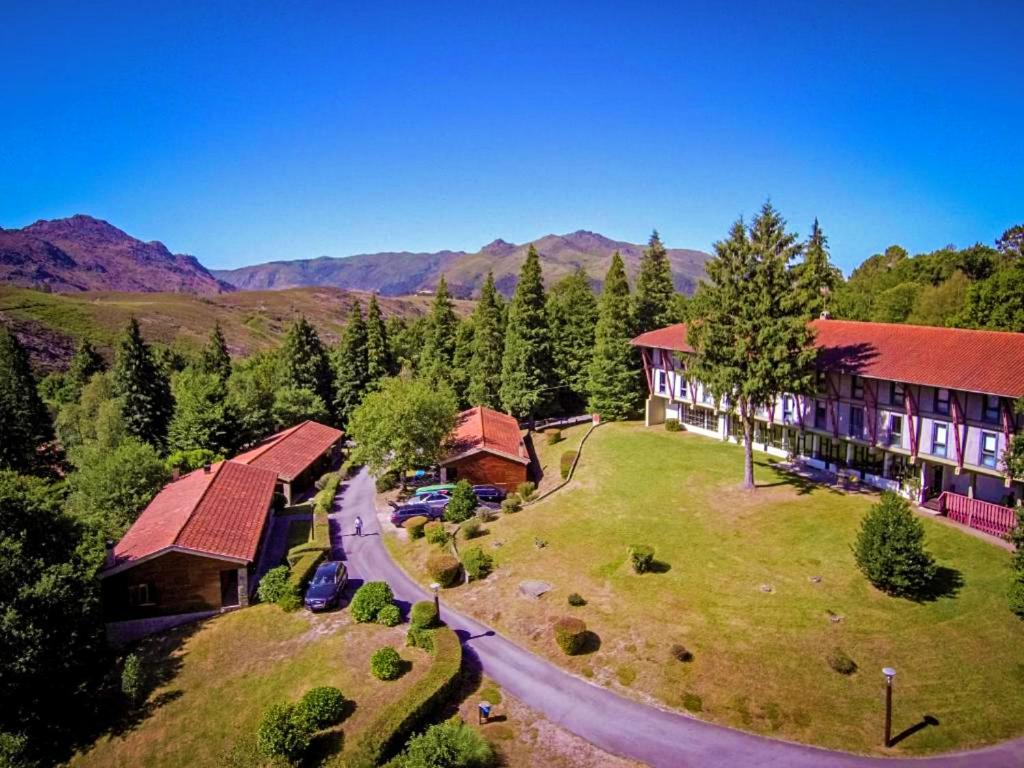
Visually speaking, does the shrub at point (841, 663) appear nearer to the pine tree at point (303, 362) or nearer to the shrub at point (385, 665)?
the shrub at point (385, 665)

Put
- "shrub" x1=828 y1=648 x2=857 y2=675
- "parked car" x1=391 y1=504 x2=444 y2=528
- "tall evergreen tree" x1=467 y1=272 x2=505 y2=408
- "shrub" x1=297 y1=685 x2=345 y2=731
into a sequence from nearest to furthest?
1. "shrub" x1=297 y1=685 x2=345 y2=731
2. "shrub" x1=828 y1=648 x2=857 y2=675
3. "parked car" x1=391 y1=504 x2=444 y2=528
4. "tall evergreen tree" x1=467 y1=272 x2=505 y2=408

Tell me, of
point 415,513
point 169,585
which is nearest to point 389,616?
point 169,585

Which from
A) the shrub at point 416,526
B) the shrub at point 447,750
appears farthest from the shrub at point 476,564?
the shrub at point 447,750

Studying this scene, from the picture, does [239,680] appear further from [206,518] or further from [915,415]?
[915,415]

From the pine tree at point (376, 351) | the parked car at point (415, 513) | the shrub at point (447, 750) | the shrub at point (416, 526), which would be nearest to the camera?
the shrub at point (447, 750)

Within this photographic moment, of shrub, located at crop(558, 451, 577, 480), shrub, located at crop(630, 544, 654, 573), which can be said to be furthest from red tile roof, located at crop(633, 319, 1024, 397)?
shrub, located at crop(558, 451, 577, 480)

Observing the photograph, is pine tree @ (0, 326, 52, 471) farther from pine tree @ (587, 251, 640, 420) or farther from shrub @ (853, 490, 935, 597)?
shrub @ (853, 490, 935, 597)
